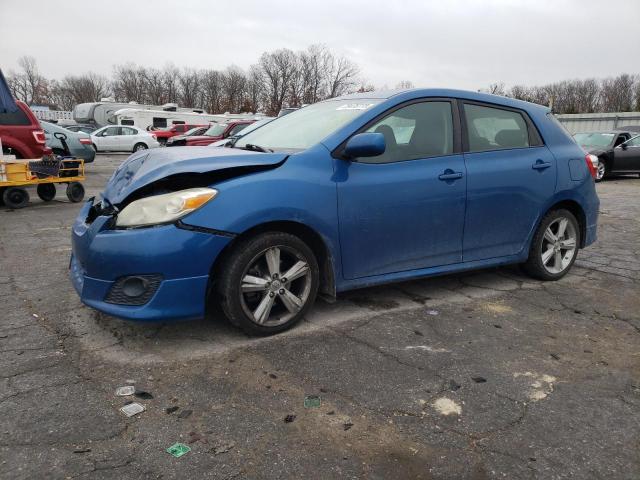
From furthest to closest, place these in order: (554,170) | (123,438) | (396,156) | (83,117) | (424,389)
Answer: (83,117) < (554,170) < (396,156) < (424,389) < (123,438)

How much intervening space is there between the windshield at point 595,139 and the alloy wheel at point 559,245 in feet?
39.1

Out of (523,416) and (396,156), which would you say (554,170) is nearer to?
(396,156)

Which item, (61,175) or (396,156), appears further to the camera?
(61,175)

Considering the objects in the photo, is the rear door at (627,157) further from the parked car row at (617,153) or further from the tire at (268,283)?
the tire at (268,283)

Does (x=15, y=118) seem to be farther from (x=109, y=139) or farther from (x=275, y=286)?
(x=109, y=139)

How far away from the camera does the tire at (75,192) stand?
9258 mm

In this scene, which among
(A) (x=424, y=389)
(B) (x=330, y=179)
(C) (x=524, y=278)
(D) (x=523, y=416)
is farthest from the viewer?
(C) (x=524, y=278)

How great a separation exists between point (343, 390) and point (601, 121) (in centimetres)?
3249

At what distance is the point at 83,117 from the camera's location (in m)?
39.9

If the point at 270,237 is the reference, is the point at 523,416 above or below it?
below

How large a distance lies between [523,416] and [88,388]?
215cm

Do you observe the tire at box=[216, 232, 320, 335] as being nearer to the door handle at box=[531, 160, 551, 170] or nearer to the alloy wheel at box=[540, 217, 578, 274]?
the door handle at box=[531, 160, 551, 170]

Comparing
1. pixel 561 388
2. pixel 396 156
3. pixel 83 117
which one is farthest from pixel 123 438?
pixel 83 117

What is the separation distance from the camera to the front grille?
2848 mm
